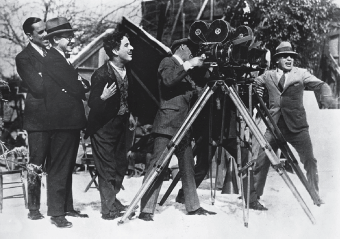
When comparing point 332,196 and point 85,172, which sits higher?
point 332,196

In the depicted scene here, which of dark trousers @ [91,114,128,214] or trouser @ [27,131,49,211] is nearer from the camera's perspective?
trouser @ [27,131,49,211]

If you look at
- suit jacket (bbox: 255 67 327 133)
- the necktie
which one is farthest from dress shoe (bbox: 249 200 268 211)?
the necktie

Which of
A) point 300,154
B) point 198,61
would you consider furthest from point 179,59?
point 300,154

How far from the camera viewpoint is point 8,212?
518 cm

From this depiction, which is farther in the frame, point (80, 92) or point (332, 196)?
point (332, 196)

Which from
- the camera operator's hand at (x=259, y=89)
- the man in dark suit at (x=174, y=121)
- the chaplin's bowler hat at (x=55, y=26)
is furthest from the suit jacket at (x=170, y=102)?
the chaplin's bowler hat at (x=55, y=26)

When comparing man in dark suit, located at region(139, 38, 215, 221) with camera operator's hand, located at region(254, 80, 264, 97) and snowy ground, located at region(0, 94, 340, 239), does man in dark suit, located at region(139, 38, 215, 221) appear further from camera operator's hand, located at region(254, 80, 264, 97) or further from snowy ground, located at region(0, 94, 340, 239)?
camera operator's hand, located at region(254, 80, 264, 97)

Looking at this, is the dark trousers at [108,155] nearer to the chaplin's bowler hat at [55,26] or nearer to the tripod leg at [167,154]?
the tripod leg at [167,154]

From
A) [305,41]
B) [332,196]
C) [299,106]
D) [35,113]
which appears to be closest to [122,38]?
[35,113]

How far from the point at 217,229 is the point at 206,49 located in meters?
1.87

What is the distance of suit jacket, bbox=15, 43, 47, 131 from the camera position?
4.67 meters

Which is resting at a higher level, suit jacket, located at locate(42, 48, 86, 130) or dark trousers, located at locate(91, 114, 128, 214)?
suit jacket, located at locate(42, 48, 86, 130)

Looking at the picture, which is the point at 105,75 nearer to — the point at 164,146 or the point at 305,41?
the point at 164,146

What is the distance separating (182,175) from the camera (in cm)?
514
